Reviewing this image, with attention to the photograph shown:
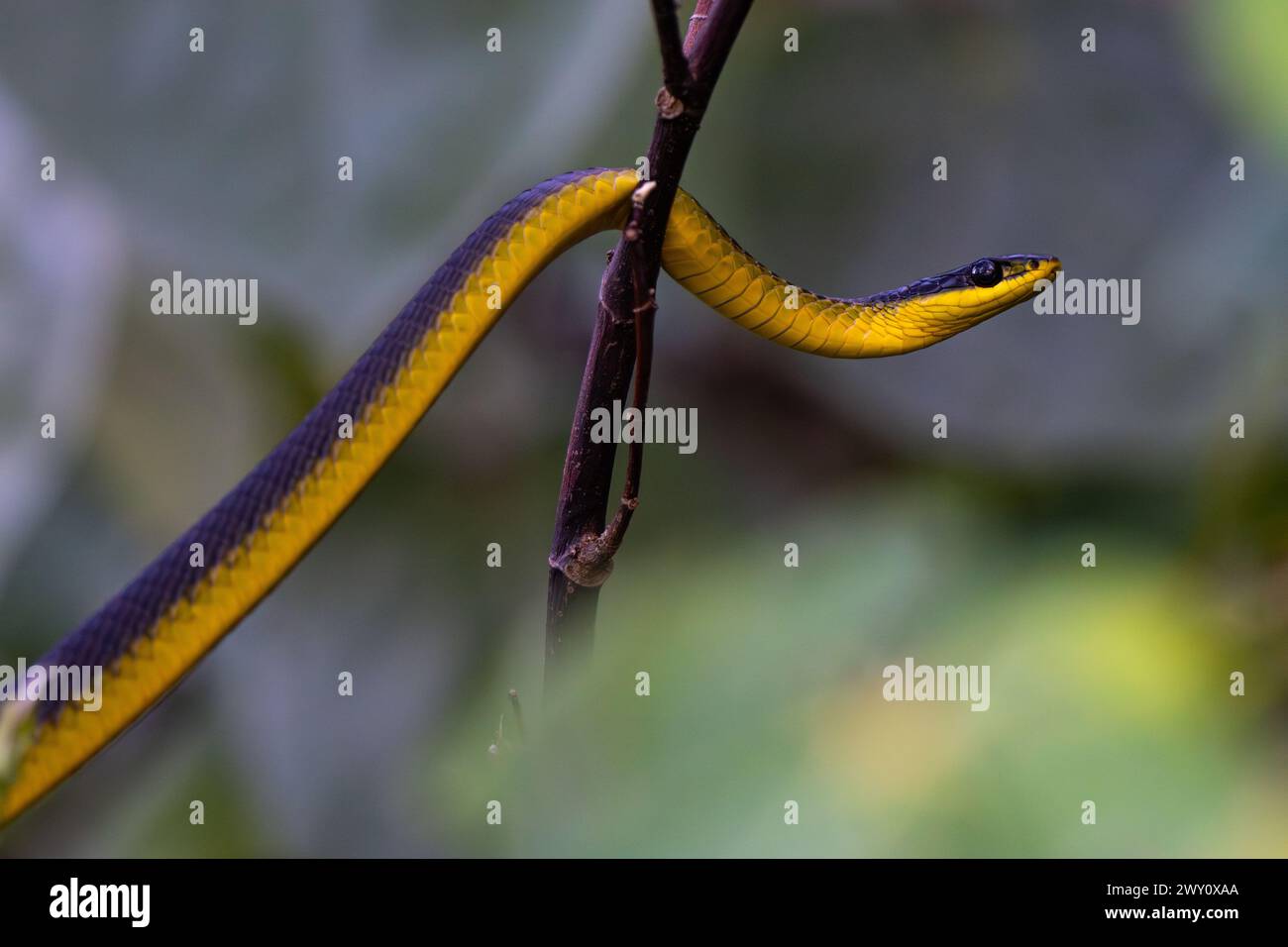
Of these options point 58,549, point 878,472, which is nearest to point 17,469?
point 58,549

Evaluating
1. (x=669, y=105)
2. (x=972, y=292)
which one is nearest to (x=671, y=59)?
(x=669, y=105)

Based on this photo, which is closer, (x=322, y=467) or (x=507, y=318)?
(x=322, y=467)

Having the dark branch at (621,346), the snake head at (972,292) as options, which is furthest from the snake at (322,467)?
the snake head at (972,292)

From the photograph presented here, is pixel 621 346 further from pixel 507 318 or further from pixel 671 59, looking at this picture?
pixel 507 318

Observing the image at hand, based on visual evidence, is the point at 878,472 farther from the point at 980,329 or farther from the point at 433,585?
the point at 433,585

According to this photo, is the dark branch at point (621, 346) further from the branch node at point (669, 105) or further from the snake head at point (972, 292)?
the snake head at point (972, 292)

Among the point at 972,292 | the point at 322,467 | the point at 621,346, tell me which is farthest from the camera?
the point at 972,292
